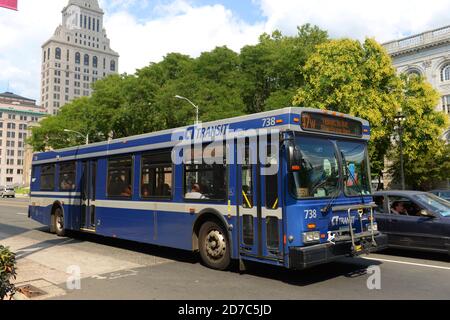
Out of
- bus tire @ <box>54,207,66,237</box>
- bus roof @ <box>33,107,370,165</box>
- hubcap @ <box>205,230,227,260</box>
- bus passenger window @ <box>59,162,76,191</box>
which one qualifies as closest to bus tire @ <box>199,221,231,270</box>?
hubcap @ <box>205,230,227,260</box>

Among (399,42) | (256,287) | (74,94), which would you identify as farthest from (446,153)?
(74,94)

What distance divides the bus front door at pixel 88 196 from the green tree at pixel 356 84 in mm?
18606

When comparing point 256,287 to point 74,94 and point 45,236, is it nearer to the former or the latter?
point 45,236

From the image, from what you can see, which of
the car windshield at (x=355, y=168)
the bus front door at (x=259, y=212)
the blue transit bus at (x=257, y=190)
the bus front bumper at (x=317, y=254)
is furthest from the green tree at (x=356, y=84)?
the bus front bumper at (x=317, y=254)

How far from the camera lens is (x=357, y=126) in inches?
332

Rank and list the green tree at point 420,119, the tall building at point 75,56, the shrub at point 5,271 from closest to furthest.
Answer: the shrub at point 5,271, the green tree at point 420,119, the tall building at point 75,56

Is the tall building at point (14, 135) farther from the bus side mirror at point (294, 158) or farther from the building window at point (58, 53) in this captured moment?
the bus side mirror at point (294, 158)

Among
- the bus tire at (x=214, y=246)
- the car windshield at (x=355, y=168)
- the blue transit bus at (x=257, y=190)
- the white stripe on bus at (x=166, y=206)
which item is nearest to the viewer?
the blue transit bus at (x=257, y=190)

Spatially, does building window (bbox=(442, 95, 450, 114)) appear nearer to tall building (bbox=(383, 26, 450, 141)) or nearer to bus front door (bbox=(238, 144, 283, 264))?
tall building (bbox=(383, 26, 450, 141))

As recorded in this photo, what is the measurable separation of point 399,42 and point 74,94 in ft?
482

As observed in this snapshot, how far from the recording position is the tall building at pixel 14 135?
154m

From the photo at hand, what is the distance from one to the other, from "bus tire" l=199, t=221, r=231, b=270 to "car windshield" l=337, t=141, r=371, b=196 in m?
2.53

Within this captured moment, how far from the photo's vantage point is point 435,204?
9.73 metres

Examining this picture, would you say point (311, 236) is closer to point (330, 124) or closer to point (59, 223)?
point (330, 124)
